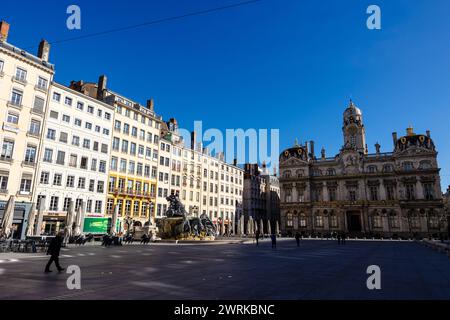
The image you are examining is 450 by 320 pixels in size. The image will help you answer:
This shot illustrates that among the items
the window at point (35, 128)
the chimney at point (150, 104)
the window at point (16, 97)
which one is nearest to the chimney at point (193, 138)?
the chimney at point (150, 104)

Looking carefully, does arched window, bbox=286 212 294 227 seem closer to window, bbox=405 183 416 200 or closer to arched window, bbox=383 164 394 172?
arched window, bbox=383 164 394 172

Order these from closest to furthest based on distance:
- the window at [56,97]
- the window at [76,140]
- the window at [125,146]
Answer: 1. the window at [56,97]
2. the window at [76,140]
3. the window at [125,146]

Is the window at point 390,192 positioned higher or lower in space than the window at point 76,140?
lower

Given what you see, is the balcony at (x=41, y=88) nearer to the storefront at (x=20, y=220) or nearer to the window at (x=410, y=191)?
the storefront at (x=20, y=220)

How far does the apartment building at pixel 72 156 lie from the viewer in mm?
A: 38312

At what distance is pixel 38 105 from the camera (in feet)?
124

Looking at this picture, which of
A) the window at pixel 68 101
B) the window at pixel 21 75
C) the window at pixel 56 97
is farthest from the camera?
the window at pixel 68 101

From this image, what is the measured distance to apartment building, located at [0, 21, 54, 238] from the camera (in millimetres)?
34250

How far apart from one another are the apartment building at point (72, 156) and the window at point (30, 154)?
85 centimetres
